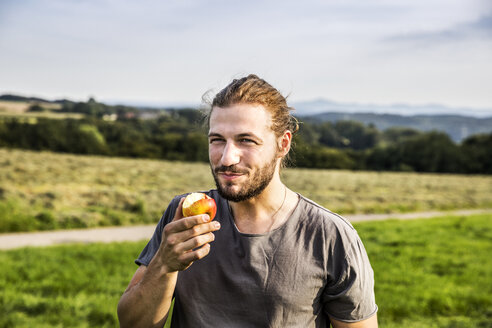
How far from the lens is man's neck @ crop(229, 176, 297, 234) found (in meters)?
1.90

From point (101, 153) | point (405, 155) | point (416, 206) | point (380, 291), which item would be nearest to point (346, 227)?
point (380, 291)

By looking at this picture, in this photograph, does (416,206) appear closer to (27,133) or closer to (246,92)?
(246,92)

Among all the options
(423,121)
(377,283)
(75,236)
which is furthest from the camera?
(423,121)

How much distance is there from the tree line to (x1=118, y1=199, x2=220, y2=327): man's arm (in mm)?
32408

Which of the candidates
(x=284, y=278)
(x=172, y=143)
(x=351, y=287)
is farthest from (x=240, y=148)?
(x=172, y=143)

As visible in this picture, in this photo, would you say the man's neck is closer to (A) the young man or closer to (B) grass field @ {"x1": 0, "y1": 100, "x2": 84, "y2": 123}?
(A) the young man

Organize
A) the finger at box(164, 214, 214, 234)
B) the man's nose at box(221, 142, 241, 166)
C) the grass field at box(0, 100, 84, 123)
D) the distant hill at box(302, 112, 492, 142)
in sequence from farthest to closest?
the distant hill at box(302, 112, 492, 142), the grass field at box(0, 100, 84, 123), the man's nose at box(221, 142, 241, 166), the finger at box(164, 214, 214, 234)

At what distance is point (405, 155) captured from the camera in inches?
1938

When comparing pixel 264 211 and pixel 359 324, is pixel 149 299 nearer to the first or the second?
pixel 264 211

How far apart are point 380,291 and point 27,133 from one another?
3968 centimetres

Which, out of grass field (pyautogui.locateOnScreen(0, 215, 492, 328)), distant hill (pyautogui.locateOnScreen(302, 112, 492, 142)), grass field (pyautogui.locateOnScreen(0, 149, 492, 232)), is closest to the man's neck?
grass field (pyautogui.locateOnScreen(0, 215, 492, 328))

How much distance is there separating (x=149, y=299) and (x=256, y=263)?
0.48 m

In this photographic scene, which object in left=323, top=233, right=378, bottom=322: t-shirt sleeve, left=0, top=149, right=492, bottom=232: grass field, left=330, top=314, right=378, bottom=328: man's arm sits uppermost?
left=323, top=233, right=378, bottom=322: t-shirt sleeve

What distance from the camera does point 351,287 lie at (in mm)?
1769
